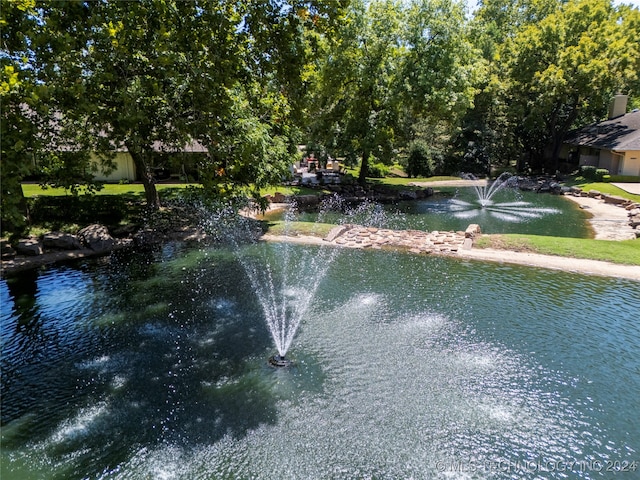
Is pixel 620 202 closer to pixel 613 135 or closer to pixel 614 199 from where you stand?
pixel 614 199

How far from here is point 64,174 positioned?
18.5 meters

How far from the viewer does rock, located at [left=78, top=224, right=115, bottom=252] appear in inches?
764

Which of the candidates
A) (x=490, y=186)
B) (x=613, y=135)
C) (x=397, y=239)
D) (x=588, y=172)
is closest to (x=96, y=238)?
(x=397, y=239)

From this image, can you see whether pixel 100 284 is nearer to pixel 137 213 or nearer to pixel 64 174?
pixel 64 174

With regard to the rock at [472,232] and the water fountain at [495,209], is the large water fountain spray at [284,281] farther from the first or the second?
the water fountain at [495,209]

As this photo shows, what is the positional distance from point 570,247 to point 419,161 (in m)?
31.0

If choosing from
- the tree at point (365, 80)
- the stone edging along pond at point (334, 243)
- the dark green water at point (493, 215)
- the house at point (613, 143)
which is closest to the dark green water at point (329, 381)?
the stone edging along pond at point (334, 243)

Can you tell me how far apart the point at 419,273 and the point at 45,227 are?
1668 centimetres

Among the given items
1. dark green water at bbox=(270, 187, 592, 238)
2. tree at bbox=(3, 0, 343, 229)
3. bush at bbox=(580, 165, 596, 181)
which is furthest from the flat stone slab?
bush at bbox=(580, 165, 596, 181)

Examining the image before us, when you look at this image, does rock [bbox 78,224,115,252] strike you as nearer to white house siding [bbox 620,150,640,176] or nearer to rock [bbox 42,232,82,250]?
rock [bbox 42,232,82,250]

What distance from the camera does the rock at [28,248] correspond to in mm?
17875

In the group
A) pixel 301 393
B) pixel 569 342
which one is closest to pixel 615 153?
pixel 569 342

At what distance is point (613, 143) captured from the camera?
3994 centimetres

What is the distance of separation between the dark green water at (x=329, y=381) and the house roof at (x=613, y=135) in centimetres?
3002
